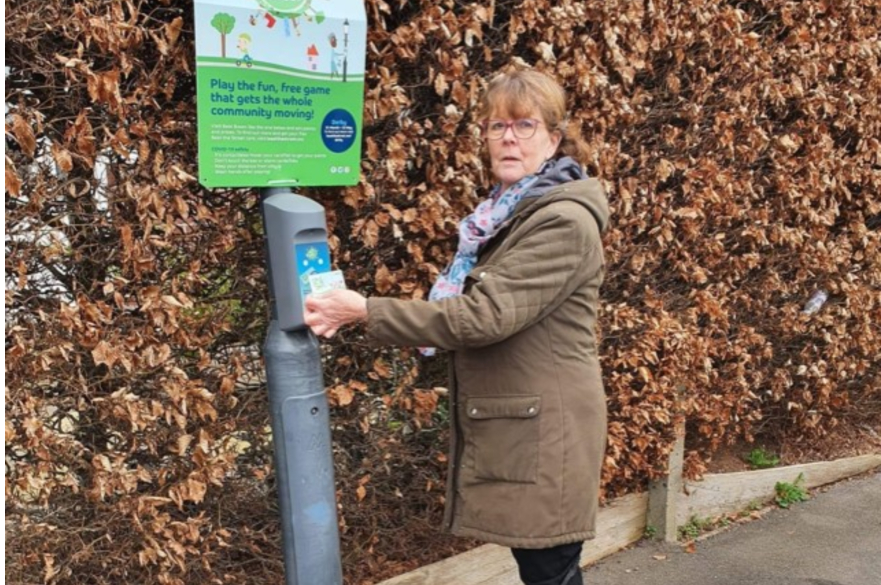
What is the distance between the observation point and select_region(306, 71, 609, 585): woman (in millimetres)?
2330

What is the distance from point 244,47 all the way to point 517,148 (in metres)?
0.73

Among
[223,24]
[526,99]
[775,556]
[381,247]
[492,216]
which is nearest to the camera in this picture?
[223,24]

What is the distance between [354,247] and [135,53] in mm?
924

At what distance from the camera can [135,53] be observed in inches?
94.3

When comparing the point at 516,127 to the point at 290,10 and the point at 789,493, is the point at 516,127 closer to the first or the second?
the point at 290,10

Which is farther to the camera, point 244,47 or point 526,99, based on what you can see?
point 526,99

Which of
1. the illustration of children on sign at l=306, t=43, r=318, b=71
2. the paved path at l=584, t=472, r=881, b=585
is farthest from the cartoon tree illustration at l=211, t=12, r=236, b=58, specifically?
the paved path at l=584, t=472, r=881, b=585

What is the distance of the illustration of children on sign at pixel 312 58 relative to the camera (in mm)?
2385

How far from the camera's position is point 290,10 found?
232 centimetres

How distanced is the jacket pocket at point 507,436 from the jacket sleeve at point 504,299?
238mm

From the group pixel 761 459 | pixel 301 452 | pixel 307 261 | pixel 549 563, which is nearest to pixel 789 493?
pixel 761 459

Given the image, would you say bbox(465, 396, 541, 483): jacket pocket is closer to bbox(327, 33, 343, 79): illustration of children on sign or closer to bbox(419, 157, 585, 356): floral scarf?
bbox(419, 157, 585, 356): floral scarf

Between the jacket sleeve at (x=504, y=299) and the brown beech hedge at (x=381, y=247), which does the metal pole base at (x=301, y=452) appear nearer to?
the jacket sleeve at (x=504, y=299)

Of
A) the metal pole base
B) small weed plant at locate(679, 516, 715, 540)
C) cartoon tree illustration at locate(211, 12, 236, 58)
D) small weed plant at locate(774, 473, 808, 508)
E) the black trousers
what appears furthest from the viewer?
small weed plant at locate(774, 473, 808, 508)
